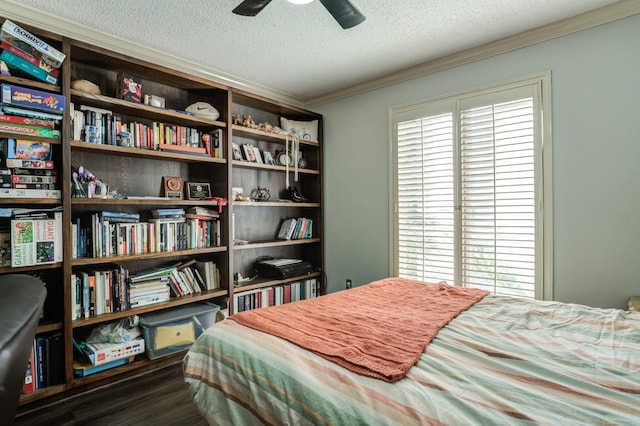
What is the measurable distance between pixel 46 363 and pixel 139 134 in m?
1.66

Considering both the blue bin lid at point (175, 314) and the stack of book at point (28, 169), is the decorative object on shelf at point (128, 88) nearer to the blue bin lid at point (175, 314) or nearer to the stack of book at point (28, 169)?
the stack of book at point (28, 169)

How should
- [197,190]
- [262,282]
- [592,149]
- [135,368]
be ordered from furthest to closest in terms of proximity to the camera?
[262,282], [197,190], [135,368], [592,149]

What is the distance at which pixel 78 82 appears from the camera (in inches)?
90.2

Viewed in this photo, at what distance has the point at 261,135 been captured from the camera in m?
3.42

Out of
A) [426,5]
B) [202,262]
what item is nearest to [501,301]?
[426,5]

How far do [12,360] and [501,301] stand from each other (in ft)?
6.88

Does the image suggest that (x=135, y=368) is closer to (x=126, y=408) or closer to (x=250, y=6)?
(x=126, y=408)

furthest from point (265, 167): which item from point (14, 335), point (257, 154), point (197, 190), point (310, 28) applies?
point (14, 335)

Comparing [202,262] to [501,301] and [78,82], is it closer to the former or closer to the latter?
[78,82]

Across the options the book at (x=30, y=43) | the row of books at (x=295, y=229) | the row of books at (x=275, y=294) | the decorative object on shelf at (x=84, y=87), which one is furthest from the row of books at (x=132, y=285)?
the book at (x=30, y=43)

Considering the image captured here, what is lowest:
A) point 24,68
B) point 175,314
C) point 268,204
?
point 175,314

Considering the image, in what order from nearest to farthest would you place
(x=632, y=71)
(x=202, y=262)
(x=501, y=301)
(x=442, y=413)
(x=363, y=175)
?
(x=442, y=413), (x=501, y=301), (x=632, y=71), (x=202, y=262), (x=363, y=175)

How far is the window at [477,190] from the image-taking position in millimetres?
2512

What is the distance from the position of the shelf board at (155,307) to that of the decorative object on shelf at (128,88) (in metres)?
1.55
